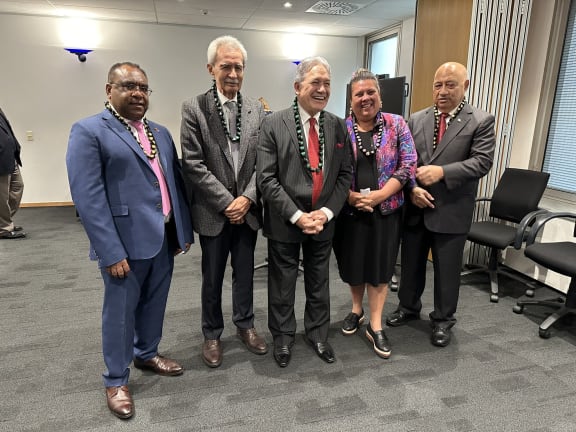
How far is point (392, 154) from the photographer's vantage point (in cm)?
224

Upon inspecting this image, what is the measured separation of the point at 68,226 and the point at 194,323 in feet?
10.8

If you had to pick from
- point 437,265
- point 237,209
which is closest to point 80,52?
point 237,209

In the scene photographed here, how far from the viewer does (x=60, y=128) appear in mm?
6148

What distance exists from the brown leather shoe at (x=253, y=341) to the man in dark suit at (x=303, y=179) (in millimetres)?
152

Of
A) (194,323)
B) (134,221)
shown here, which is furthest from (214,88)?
(194,323)

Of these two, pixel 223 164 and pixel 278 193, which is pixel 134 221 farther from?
pixel 278 193

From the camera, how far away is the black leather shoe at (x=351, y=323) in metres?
2.65

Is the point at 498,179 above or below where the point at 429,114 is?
below

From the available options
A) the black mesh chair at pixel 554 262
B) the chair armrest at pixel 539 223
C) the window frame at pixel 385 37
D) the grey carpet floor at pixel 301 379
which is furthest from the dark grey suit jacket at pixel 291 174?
the window frame at pixel 385 37

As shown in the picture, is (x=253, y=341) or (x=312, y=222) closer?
(x=312, y=222)

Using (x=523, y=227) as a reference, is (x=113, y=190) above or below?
above

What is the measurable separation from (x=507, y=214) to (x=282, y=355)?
7.77ft

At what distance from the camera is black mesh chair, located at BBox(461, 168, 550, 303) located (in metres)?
3.20

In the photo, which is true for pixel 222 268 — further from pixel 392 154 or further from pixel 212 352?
pixel 392 154
